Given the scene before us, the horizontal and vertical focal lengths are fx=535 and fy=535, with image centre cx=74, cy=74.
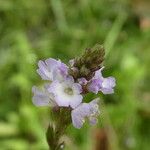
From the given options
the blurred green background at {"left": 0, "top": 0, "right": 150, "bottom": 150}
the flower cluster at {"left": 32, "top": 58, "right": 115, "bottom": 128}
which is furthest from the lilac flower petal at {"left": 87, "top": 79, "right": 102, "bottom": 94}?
the blurred green background at {"left": 0, "top": 0, "right": 150, "bottom": 150}

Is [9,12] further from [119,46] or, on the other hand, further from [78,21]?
[119,46]

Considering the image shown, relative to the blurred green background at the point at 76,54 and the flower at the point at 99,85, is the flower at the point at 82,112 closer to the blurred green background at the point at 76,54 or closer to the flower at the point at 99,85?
the flower at the point at 99,85

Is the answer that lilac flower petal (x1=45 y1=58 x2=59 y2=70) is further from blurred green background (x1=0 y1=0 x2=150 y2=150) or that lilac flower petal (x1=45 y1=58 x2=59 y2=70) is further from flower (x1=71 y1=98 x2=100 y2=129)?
blurred green background (x1=0 y1=0 x2=150 y2=150)

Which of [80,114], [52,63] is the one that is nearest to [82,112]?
[80,114]

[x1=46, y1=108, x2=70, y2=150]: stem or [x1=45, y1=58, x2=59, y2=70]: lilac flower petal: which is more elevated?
[x1=45, y1=58, x2=59, y2=70]: lilac flower petal

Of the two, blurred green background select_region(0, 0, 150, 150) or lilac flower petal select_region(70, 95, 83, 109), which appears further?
blurred green background select_region(0, 0, 150, 150)

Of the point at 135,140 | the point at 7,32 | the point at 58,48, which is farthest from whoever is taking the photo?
the point at 7,32

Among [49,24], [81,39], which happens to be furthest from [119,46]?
[49,24]

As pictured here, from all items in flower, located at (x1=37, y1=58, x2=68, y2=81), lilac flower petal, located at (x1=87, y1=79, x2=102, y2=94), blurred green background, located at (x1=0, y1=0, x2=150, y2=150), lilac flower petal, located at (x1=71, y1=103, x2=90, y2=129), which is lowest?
lilac flower petal, located at (x1=71, y1=103, x2=90, y2=129)
